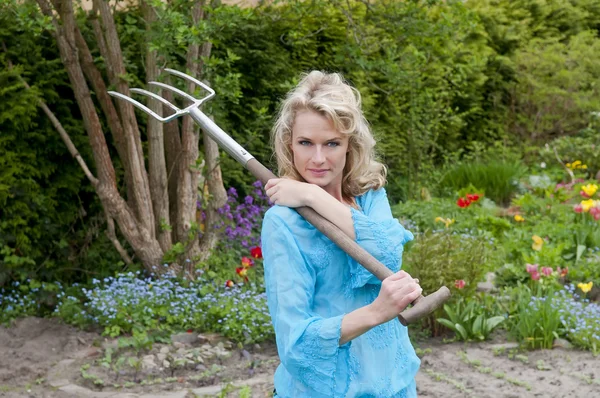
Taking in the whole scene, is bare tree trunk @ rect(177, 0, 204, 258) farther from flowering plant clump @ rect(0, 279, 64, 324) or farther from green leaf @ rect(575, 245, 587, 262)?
green leaf @ rect(575, 245, 587, 262)

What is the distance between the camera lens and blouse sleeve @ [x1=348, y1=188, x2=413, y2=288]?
1.86m

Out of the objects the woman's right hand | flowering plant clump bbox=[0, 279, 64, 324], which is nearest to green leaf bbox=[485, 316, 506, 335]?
flowering plant clump bbox=[0, 279, 64, 324]

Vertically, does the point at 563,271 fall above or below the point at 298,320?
below

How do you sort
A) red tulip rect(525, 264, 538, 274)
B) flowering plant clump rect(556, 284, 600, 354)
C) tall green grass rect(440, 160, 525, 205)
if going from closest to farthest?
1. flowering plant clump rect(556, 284, 600, 354)
2. red tulip rect(525, 264, 538, 274)
3. tall green grass rect(440, 160, 525, 205)

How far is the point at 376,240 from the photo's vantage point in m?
1.90

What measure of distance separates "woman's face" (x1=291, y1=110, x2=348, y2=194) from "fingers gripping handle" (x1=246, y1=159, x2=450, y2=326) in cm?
12

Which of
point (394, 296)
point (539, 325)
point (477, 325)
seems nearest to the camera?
point (394, 296)

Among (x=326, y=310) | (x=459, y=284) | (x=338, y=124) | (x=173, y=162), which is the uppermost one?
(x=338, y=124)

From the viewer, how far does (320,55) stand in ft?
24.6

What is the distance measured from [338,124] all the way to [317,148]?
73 millimetres

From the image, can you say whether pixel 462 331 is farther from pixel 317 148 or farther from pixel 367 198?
pixel 317 148

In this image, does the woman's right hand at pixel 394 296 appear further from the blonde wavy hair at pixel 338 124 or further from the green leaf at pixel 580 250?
the green leaf at pixel 580 250

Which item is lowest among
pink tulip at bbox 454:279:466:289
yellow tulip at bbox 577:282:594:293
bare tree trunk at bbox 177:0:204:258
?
yellow tulip at bbox 577:282:594:293

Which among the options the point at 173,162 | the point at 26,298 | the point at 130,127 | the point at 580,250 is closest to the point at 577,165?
the point at 580,250
